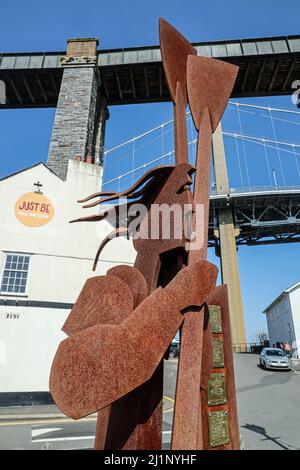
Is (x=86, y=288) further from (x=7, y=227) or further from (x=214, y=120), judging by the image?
(x=7, y=227)

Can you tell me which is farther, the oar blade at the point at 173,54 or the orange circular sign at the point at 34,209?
the orange circular sign at the point at 34,209

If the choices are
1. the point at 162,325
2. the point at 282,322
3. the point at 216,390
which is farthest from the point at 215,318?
the point at 282,322

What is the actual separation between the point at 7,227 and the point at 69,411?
9941 millimetres

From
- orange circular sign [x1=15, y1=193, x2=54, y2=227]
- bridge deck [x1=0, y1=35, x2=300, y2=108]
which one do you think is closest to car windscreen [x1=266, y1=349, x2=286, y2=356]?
orange circular sign [x1=15, y1=193, x2=54, y2=227]

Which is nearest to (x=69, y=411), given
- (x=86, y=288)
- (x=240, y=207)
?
(x=86, y=288)

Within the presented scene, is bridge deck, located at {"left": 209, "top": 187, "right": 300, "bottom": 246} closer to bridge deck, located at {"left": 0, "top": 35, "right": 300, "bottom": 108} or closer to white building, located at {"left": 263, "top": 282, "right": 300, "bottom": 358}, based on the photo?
white building, located at {"left": 263, "top": 282, "right": 300, "bottom": 358}

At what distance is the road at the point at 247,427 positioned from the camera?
19.5 ft

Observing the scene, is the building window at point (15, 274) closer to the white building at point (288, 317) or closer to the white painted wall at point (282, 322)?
the white building at point (288, 317)

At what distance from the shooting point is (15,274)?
34.7 ft

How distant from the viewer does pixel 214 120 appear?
13.0ft

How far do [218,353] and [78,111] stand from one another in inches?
557

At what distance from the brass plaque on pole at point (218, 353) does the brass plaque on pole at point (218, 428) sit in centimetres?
49

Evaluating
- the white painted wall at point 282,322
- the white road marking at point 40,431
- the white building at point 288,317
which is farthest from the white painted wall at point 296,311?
the white road marking at point 40,431

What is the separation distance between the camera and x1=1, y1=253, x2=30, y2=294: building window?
10461 millimetres
